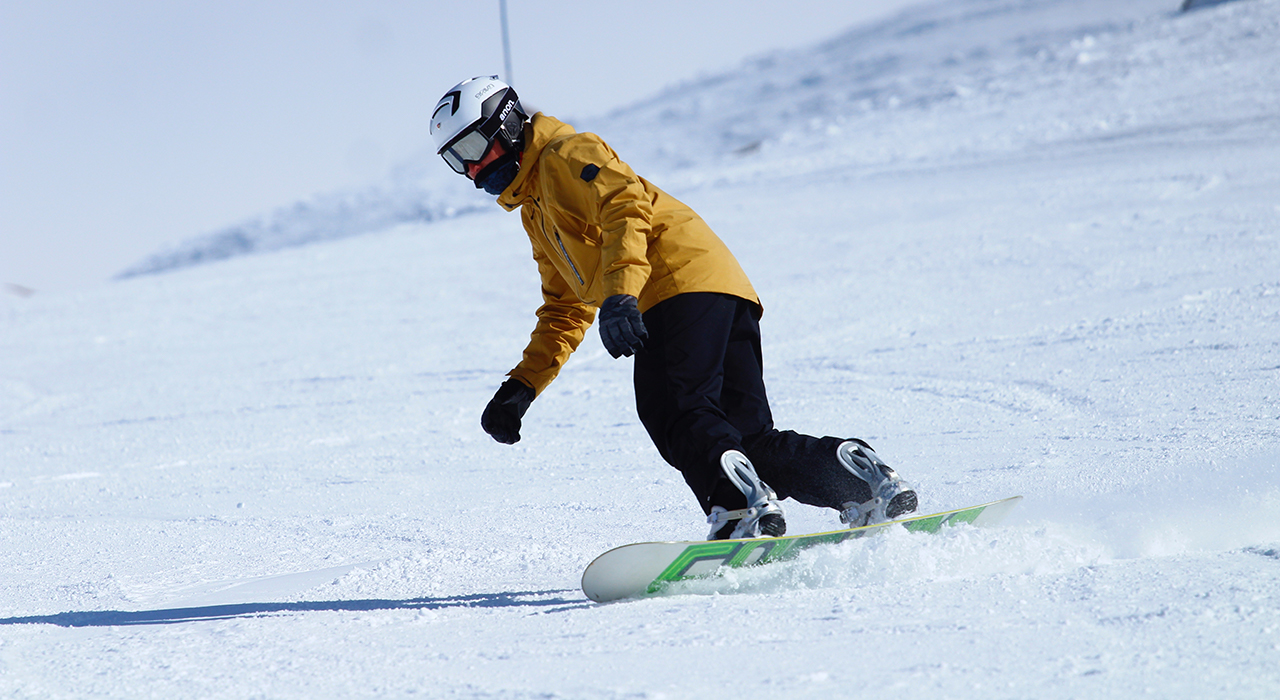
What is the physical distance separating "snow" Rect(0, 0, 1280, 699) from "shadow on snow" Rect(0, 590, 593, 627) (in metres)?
0.02

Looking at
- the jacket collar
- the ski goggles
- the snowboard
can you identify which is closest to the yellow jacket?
the jacket collar

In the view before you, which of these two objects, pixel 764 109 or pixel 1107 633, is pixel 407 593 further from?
pixel 764 109

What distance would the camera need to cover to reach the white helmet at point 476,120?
2.91 m

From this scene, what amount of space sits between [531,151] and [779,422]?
101 inches

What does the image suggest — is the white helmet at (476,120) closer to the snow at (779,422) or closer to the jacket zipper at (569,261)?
the jacket zipper at (569,261)

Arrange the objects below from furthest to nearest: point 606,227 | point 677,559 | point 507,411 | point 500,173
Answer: point 507,411
point 500,173
point 606,227
point 677,559

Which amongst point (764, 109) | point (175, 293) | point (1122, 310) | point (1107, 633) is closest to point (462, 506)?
point (1107, 633)

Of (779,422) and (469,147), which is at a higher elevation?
(469,147)

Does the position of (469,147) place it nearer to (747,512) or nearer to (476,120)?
(476,120)

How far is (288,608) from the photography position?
2.82 metres

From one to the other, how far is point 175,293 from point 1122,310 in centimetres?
998

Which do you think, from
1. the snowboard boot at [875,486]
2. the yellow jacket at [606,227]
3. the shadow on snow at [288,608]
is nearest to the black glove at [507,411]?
the yellow jacket at [606,227]

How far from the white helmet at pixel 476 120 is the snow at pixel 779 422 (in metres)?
1.25

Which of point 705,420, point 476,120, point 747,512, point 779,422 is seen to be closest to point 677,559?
point 747,512
